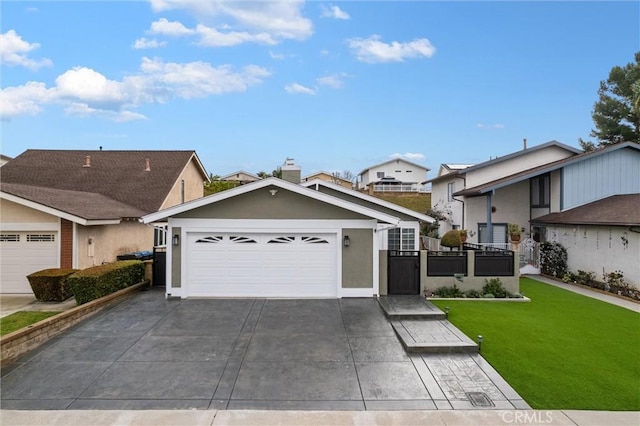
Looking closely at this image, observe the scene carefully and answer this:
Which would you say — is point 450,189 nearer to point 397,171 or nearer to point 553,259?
point 553,259

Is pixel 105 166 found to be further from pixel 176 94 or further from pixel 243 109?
pixel 243 109

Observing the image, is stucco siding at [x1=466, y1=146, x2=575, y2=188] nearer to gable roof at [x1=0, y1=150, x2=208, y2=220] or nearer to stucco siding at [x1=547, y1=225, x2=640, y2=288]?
stucco siding at [x1=547, y1=225, x2=640, y2=288]

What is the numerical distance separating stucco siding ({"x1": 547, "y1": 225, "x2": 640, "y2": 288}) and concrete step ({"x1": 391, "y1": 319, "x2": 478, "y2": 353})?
28.9 ft

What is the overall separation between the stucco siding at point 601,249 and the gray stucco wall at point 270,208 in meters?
9.83

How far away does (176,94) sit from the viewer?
22.0 m

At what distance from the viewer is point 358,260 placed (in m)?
11.4

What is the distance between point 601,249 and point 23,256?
21511mm

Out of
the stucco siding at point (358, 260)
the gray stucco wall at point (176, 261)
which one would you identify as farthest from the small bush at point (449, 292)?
the gray stucco wall at point (176, 261)

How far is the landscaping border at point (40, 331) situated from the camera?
6625mm

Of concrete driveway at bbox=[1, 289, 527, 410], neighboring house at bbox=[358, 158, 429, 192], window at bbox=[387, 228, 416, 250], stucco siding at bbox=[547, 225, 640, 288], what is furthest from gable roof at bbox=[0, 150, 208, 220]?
neighboring house at bbox=[358, 158, 429, 192]

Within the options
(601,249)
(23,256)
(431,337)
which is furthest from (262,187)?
(601,249)

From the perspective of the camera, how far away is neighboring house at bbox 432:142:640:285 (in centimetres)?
1366

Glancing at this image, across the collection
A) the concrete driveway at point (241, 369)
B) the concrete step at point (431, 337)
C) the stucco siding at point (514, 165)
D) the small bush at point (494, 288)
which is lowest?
the concrete driveway at point (241, 369)

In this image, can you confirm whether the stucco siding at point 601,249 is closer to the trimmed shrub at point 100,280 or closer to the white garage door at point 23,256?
the trimmed shrub at point 100,280
